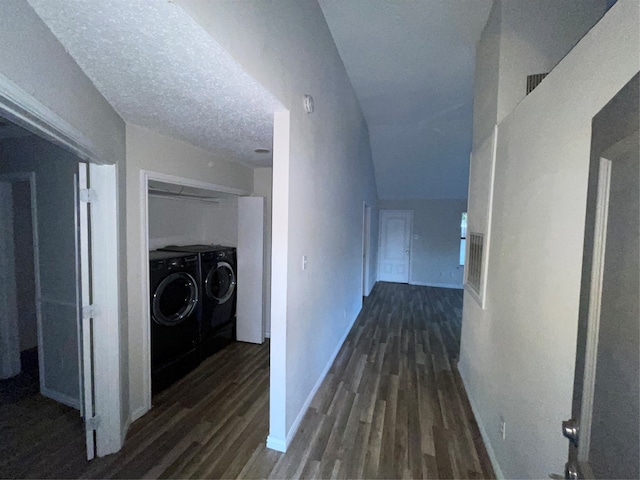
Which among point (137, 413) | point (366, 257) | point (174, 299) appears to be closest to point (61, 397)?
point (137, 413)

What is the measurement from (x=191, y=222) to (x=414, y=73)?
3334 mm

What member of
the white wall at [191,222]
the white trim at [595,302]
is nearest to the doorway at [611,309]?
the white trim at [595,302]

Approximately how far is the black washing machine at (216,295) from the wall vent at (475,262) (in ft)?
8.81

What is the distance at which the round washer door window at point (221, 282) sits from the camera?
2930mm

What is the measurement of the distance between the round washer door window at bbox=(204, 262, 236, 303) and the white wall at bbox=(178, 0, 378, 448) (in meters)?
1.34

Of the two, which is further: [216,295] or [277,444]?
[216,295]

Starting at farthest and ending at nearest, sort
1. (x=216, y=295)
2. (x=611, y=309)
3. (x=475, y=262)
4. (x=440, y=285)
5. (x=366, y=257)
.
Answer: (x=440, y=285) < (x=366, y=257) < (x=216, y=295) < (x=475, y=262) < (x=611, y=309)

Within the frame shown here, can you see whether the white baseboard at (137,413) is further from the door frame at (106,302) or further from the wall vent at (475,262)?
the wall vent at (475,262)

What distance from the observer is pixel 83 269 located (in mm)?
1577

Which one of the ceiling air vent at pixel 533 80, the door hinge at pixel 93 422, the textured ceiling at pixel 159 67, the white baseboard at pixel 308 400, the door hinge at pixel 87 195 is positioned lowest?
the white baseboard at pixel 308 400

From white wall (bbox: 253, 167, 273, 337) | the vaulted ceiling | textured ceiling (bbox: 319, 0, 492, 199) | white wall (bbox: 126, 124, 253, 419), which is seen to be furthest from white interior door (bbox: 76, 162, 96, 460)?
textured ceiling (bbox: 319, 0, 492, 199)

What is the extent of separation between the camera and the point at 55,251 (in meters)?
2.11

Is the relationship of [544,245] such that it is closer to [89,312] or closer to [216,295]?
[89,312]

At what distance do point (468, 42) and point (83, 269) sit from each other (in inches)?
144
